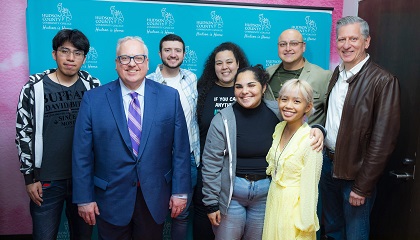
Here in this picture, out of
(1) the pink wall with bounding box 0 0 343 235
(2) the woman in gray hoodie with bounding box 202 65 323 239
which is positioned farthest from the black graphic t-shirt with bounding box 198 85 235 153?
(1) the pink wall with bounding box 0 0 343 235

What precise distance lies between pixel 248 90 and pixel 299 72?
792 mm

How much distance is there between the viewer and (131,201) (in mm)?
1811

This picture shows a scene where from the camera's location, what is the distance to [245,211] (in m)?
1.91

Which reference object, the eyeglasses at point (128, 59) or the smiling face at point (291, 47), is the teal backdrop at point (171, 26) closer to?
the smiling face at point (291, 47)

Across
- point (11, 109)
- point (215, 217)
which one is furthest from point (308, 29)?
point (11, 109)

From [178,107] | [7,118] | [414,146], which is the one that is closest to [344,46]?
[414,146]

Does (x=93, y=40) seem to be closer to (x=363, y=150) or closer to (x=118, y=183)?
(x=118, y=183)

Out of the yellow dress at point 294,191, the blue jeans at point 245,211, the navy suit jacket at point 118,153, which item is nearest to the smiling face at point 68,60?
the navy suit jacket at point 118,153

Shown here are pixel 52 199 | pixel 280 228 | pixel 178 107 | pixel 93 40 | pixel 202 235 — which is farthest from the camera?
pixel 93 40

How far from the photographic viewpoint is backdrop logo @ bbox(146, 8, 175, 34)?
9.46ft

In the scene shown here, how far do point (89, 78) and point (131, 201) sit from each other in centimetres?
87

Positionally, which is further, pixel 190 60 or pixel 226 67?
pixel 190 60

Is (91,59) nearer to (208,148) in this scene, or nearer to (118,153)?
(118,153)

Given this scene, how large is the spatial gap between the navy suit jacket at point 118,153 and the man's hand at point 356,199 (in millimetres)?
1028
